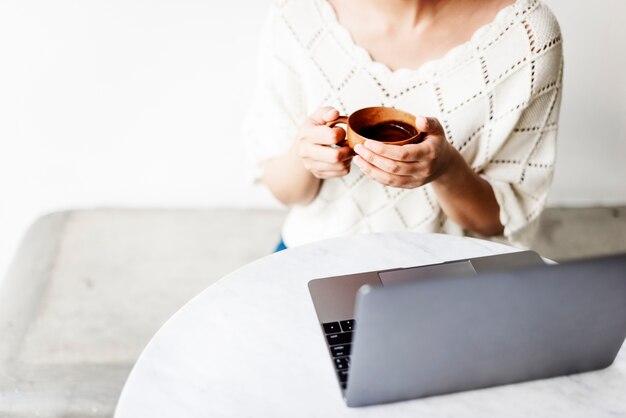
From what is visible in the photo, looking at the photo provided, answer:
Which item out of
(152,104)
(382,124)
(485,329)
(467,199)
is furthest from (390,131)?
(152,104)

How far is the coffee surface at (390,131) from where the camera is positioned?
2.92 ft

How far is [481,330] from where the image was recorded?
2.06 ft

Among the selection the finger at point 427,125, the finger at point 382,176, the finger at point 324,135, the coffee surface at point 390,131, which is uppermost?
the finger at point 427,125

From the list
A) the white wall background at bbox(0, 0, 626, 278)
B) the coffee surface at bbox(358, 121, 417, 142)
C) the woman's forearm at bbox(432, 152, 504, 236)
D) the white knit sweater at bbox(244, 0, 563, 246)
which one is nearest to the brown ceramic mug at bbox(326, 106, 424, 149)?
the coffee surface at bbox(358, 121, 417, 142)

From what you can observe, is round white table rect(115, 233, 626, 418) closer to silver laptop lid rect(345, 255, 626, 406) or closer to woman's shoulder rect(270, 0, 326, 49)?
silver laptop lid rect(345, 255, 626, 406)

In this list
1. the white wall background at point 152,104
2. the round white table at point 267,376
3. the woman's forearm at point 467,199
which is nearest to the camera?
the round white table at point 267,376

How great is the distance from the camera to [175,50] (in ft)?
5.35

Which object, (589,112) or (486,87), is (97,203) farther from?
(589,112)

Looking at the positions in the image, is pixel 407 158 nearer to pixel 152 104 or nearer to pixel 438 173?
pixel 438 173

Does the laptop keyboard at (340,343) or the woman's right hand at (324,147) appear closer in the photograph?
the laptop keyboard at (340,343)

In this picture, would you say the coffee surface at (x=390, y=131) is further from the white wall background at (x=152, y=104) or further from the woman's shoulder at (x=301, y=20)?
the white wall background at (x=152, y=104)

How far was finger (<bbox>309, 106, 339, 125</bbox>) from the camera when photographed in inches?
36.6

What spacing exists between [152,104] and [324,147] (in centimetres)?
90

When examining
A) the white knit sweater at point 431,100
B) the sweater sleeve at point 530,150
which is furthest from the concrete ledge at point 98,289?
the sweater sleeve at point 530,150
